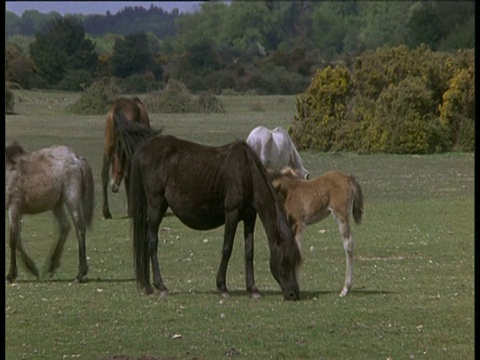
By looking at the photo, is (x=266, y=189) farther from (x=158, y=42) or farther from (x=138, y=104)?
(x=158, y=42)

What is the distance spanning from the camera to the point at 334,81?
105ft

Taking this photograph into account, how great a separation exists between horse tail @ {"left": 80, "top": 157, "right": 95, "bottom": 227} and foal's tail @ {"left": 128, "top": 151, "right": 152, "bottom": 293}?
1.25 meters

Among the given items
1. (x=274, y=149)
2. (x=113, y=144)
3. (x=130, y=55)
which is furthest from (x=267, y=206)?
(x=130, y=55)

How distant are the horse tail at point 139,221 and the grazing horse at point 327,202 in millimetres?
1224

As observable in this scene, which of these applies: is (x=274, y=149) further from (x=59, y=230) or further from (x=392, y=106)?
(x=392, y=106)

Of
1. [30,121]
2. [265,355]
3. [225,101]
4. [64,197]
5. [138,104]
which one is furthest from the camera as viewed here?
[225,101]

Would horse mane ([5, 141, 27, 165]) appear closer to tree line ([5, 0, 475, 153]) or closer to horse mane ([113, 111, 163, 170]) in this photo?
horse mane ([113, 111, 163, 170])

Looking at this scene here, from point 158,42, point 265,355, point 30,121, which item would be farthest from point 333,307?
point 158,42

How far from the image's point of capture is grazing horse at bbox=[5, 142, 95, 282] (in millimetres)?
11750

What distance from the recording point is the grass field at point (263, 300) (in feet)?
28.4

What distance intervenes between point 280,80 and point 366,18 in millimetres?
14819

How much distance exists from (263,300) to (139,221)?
4.52 ft

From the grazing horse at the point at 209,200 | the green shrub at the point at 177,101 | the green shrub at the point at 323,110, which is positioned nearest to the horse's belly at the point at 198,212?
the grazing horse at the point at 209,200

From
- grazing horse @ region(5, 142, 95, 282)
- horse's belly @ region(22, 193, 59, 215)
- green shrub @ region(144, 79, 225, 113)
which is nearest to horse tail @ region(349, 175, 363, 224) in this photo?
grazing horse @ region(5, 142, 95, 282)
